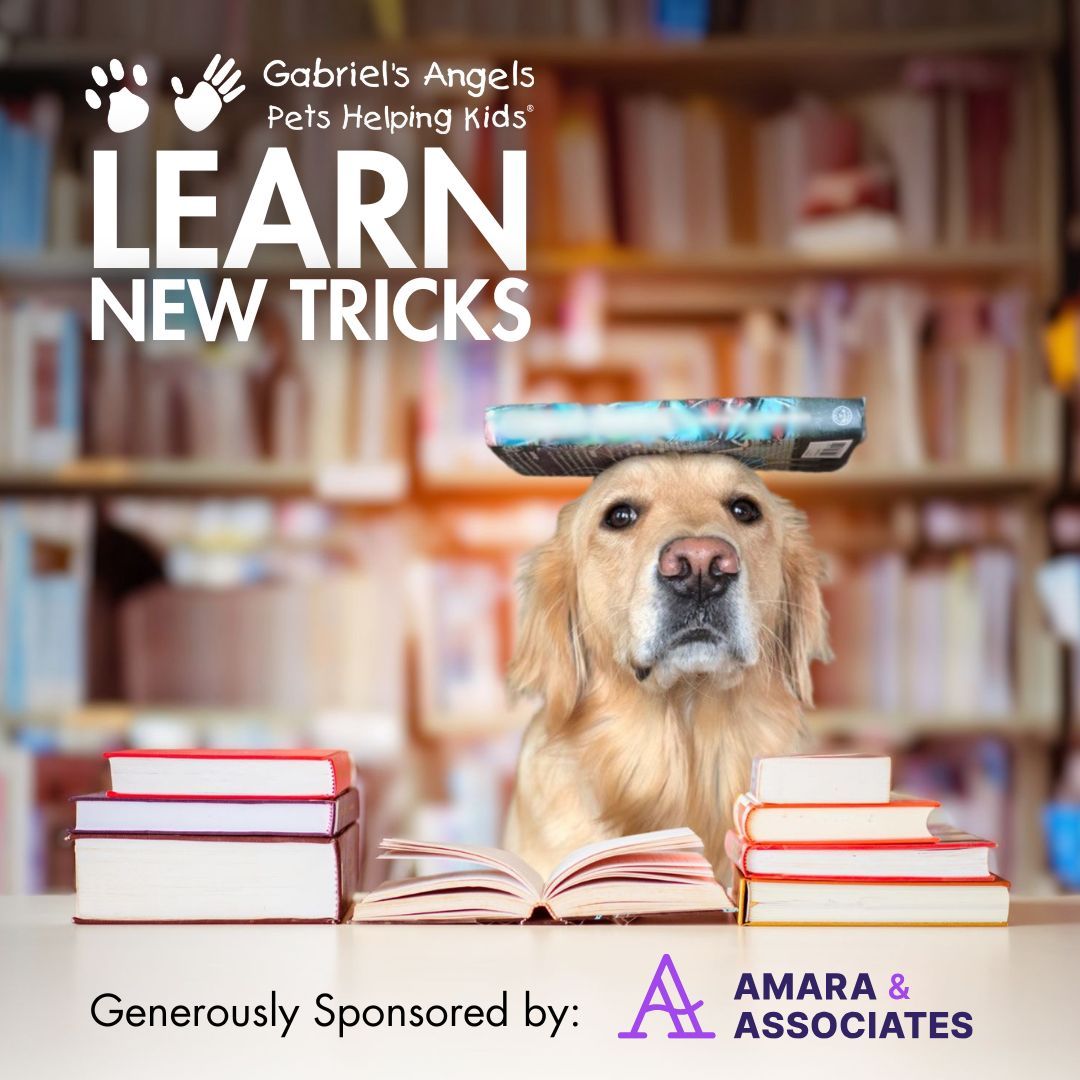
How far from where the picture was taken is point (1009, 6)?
250cm

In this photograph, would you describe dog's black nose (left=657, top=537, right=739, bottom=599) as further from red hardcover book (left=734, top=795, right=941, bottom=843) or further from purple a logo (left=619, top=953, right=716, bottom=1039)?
purple a logo (left=619, top=953, right=716, bottom=1039)

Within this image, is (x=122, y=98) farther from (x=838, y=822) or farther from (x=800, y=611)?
(x=838, y=822)

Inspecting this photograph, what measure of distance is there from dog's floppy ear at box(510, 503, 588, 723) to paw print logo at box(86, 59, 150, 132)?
1.85 m

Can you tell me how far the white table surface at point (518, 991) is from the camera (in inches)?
26.0

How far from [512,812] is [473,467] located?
1.34 meters

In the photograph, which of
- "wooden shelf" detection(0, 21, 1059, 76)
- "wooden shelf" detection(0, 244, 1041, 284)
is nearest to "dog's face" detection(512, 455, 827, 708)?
"wooden shelf" detection(0, 244, 1041, 284)

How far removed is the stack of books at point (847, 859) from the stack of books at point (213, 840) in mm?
340

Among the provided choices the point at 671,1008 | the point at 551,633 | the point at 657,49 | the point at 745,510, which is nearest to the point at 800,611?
the point at 745,510

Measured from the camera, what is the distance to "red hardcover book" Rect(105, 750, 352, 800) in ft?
3.09

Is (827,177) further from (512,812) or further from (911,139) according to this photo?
(512,812)

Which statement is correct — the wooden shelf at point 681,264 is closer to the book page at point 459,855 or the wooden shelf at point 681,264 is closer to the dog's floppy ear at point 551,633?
the dog's floppy ear at point 551,633

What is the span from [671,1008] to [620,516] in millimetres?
497

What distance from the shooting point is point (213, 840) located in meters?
0.93

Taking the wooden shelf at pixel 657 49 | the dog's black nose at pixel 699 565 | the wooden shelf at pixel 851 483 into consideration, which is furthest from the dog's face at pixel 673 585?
the wooden shelf at pixel 657 49
